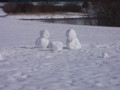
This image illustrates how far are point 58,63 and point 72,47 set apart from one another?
2201mm

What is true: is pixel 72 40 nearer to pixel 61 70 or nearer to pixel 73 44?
pixel 73 44

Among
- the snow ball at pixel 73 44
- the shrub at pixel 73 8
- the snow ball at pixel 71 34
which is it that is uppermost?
the snow ball at pixel 71 34

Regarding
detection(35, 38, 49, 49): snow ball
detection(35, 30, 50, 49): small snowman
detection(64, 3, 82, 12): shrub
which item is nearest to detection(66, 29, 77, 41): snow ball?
detection(35, 30, 50, 49): small snowman

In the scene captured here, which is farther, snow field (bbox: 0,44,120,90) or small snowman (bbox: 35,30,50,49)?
small snowman (bbox: 35,30,50,49)

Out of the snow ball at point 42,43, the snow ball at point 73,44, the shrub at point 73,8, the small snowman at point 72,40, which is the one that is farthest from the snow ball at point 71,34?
the shrub at point 73,8

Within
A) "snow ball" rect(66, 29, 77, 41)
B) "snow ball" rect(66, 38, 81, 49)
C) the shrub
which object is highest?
"snow ball" rect(66, 29, 77, 41)

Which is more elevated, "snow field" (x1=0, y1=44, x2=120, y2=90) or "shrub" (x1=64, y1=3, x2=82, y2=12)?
"snow field" (x1=0, y1=44, x2=120, y2=90)

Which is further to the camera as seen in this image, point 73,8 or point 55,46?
point 73,8

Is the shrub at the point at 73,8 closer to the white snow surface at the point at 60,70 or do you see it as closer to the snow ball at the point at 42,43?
the snow ball at the point at 42,43

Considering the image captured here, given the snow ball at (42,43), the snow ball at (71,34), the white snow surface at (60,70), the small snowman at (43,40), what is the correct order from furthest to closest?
the snow ball at (42,43) < the small snowman at (43,40) < the snow ball at (71,34) < the white snow surface at (60,70)

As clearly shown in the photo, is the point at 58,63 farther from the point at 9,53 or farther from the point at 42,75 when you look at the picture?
the point at 9,53

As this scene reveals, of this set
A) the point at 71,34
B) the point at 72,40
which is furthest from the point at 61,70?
the point at 72,40

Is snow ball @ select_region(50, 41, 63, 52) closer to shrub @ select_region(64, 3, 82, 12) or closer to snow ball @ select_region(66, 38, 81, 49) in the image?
snow ball @ select_region(66, 38, 81, 49)

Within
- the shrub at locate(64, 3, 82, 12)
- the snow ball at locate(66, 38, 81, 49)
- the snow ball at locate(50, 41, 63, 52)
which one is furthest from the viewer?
the shrub at locate(64, 3, 82, 12)
